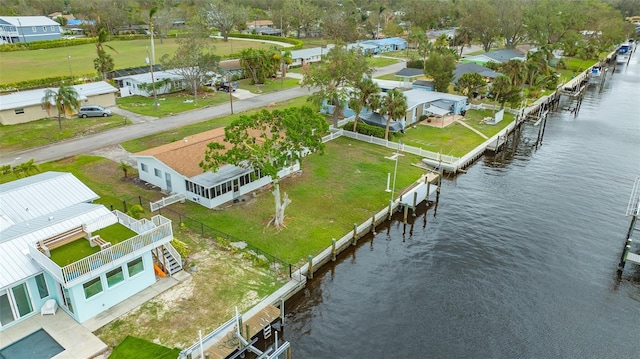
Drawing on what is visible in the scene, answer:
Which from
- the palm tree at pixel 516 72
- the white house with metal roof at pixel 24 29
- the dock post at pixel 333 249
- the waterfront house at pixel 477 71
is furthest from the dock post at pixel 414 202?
the white house with metal roof at pixel 24 29

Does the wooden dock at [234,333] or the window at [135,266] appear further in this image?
the window at [135,266]

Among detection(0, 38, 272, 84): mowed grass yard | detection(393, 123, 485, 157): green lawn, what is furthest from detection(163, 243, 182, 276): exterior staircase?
detection(0, 38, 272, 84): mowed grass yard

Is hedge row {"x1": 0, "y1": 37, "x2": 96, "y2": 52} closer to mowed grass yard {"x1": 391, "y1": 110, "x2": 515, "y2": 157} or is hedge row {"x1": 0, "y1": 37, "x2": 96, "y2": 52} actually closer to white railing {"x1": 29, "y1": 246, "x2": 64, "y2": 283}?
mowed grass yard {"x1": 391, "y1": 110, "x2": 515, "y2": 157}

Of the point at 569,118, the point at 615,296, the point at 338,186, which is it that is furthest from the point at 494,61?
the point at 615,296

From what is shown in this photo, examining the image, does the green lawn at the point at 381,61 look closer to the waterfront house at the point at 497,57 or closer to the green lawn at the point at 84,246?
the waterfront house at the point at 497,57

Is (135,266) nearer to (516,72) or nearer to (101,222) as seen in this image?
(101,222)

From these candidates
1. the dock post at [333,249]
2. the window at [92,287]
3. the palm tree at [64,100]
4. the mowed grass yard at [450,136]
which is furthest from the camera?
the mowed grass yard at [450,136]

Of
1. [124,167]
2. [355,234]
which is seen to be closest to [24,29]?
[124,167]
